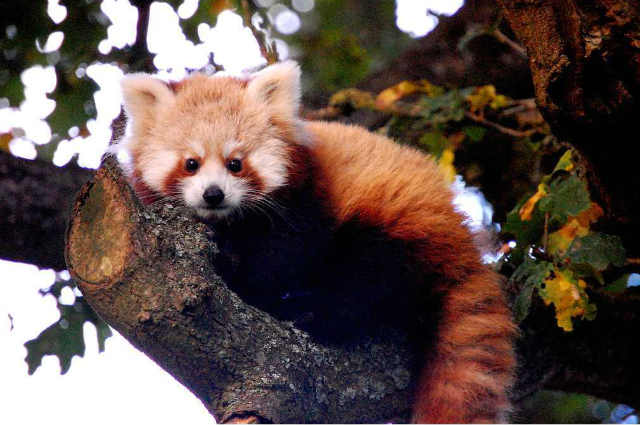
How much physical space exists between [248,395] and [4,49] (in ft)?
9.55

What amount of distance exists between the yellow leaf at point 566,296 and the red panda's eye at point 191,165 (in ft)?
5.30

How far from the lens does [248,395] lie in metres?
2.33

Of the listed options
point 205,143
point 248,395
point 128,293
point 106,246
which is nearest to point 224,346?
point 248,395

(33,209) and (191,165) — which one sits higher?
(191,165)

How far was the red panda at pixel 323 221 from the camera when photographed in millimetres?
2945

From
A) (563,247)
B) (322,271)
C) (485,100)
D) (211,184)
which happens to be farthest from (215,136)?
(485,100)

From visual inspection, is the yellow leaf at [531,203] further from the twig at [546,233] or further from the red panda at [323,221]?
the red panda at [323,221]

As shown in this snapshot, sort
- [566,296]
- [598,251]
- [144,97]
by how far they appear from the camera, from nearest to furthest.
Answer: [598,251] → [566,296] → [144,97]

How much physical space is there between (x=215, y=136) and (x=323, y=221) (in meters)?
0.62

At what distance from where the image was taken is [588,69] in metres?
2.16

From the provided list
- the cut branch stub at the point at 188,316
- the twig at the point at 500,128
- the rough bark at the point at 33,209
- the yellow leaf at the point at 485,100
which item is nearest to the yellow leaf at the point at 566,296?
the cut branch stub at the point at 188,316

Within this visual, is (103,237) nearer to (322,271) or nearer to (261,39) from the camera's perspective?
(322,271)

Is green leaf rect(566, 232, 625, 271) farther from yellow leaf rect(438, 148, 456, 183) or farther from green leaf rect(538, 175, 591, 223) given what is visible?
yellow leaf rect(438, 148, 456, 183)

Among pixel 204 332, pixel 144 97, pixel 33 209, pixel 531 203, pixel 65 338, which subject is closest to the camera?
pixel 204 332
